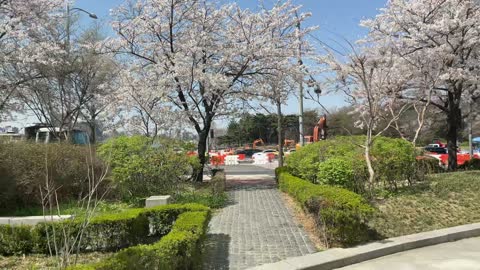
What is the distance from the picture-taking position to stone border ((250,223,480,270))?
6.35 meters

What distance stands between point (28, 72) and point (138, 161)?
1071cm

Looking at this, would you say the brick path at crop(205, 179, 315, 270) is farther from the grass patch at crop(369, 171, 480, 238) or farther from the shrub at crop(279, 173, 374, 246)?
the grass patch at crop(369, 171, 480, 238)

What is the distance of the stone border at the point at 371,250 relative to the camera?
6347 millimetres

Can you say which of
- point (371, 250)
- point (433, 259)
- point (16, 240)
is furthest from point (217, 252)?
point (433, 259)

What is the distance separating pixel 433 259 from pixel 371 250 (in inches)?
35.7

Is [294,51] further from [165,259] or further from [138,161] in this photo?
[165,259]

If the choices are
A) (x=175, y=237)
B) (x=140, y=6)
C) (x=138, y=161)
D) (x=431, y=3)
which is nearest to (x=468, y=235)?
(x=175, y=237)

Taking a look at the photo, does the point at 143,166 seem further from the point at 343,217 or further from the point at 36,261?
the point at 343,217

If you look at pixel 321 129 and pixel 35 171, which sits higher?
pixel 321 129

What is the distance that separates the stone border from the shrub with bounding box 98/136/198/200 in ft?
20.5

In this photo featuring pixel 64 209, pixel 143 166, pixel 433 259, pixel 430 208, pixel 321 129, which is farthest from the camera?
pixel 321 129

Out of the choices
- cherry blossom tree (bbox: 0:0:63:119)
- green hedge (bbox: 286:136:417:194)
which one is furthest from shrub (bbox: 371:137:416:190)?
cherry blossom tree (bbox: 0:0:63:119)

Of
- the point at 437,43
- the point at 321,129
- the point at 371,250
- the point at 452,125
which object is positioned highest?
the point at 437,43

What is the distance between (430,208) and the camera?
979 cm
